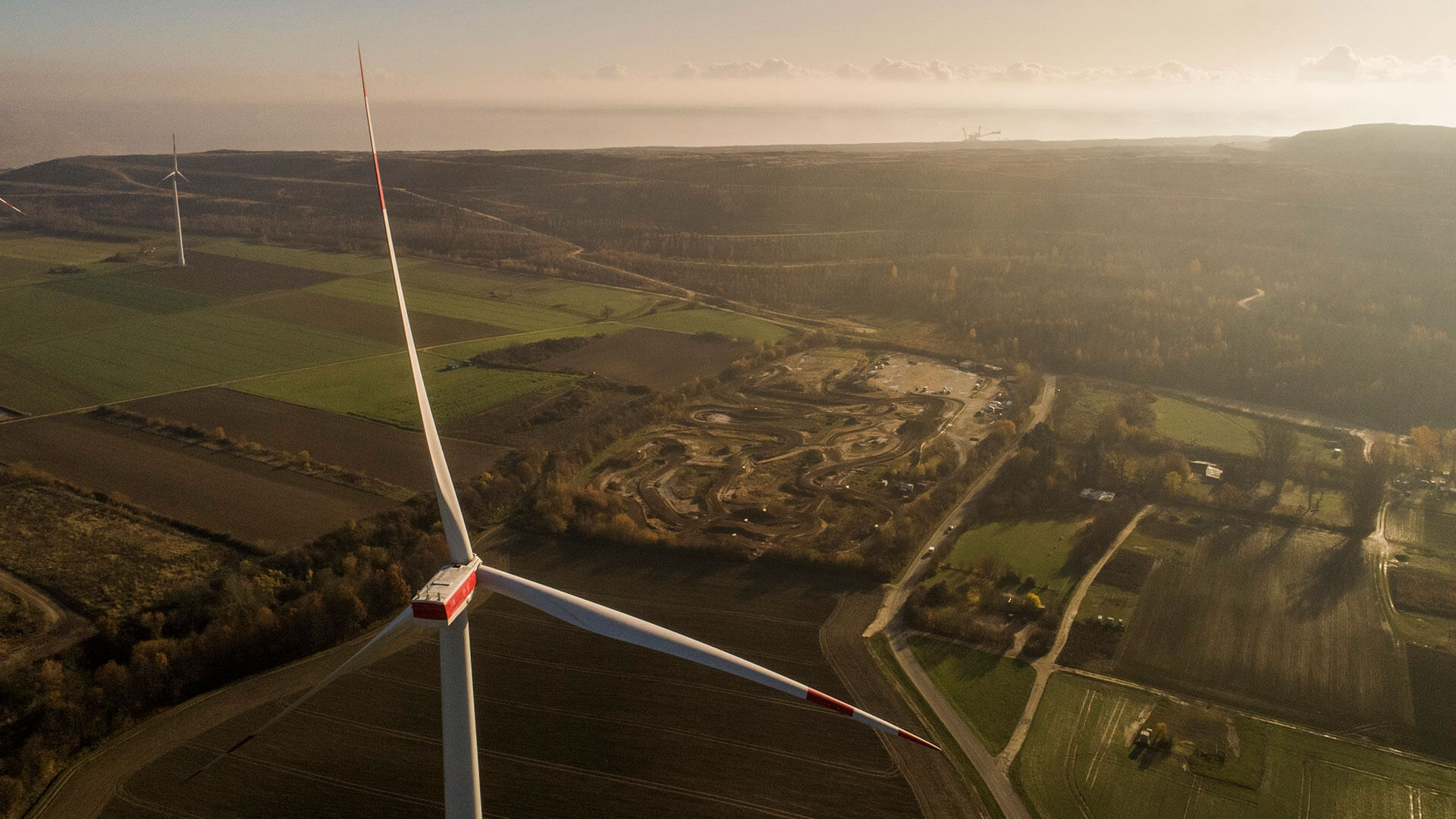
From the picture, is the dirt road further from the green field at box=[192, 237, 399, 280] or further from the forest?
the green field at box=[192, 237, 399, 280]

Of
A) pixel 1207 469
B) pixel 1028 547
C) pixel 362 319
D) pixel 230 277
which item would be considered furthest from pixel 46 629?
pixel 230 277

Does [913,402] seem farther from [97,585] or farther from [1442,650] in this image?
[97,585]

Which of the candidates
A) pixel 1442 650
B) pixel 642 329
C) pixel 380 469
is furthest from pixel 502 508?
pixel 1442 650

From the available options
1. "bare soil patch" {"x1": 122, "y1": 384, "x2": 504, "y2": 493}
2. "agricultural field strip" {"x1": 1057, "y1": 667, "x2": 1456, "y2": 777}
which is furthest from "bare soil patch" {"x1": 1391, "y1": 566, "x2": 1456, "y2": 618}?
"bare soil patch" {"x1": 122, "y1": 384, "x2": 504, "y2": 493}

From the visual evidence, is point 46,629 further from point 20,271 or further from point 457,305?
point 20,271

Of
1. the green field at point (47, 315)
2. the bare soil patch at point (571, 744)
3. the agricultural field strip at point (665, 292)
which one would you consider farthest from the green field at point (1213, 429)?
the green field at point (47, 315)
